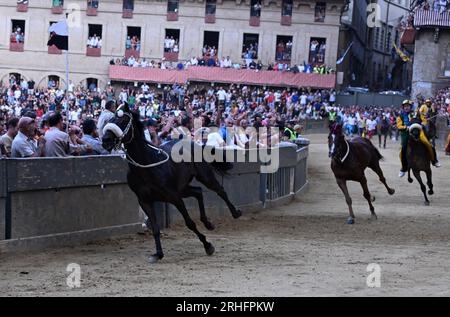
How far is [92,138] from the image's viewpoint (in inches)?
567

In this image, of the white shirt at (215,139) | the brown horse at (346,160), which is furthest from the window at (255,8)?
the white shirt at (215,139)

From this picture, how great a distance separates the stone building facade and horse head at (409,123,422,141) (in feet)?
120

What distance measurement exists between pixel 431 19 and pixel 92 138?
43492mm

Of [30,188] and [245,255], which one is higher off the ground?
[30,188]

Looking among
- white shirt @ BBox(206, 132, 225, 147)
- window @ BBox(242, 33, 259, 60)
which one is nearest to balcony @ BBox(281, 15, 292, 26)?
window @ BBox(242, 33, 259, 60)

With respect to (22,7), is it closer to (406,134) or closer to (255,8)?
(255,8)

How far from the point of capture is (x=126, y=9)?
57500mm

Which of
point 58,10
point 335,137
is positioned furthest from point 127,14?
point 335,137

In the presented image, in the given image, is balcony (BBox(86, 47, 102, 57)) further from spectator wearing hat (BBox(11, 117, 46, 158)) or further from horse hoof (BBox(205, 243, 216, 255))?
horse hoof (BBox(205, 243, 216, 255))

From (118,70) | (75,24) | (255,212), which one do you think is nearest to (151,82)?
(118,70)
